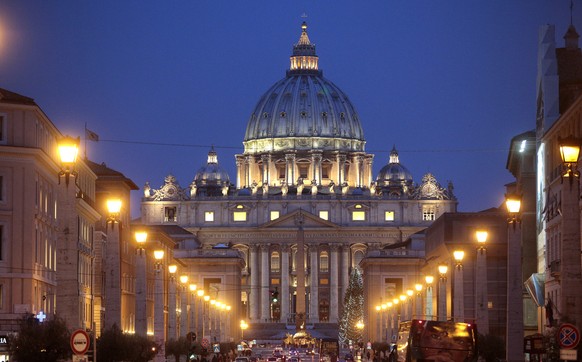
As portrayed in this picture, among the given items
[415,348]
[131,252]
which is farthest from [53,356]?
[131,252]

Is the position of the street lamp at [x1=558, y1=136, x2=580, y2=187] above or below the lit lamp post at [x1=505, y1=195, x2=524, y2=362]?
above

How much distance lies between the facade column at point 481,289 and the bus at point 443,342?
207 centimetres

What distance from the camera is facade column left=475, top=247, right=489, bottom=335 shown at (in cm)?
5672

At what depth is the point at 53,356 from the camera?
49344 millimetres

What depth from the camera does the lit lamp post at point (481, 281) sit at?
2147 inches

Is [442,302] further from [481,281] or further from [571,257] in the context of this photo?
[571,257]

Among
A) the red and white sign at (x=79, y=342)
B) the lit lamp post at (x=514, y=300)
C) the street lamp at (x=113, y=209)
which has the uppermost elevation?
the street lamp at (x=113, y=209)

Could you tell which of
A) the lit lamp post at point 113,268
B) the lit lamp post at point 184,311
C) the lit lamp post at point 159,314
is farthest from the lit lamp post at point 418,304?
the lit lamp post at point 113,268

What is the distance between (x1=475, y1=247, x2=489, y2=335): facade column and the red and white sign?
1993cm

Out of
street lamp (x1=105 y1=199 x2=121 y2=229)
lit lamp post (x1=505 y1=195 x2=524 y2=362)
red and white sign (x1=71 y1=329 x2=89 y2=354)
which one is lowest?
red and white sign (x1=71 y1=329 x2=89 y2=354)

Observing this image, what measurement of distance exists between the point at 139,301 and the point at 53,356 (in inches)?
868

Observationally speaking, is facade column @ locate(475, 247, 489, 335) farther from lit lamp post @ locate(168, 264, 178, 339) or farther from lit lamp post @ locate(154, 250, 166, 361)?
lit lamp post @ locate(168, 264, 178, 339)

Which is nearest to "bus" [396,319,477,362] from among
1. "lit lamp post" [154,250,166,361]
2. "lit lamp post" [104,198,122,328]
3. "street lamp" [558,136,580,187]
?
"lit lamp post" [104,198,122,328]

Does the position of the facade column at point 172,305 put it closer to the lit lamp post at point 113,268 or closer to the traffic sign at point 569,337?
the lit lamp post at point 113,268
